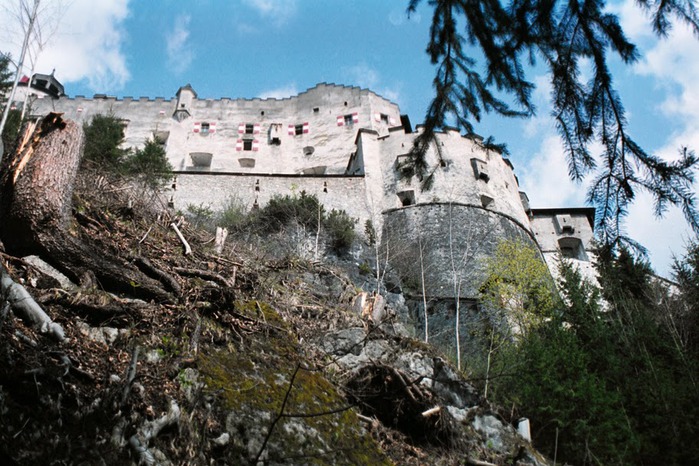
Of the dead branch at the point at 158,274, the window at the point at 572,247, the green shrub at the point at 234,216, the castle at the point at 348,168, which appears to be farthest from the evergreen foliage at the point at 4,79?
the window at the point at 572,247

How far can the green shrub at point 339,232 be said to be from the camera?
68.6 feet

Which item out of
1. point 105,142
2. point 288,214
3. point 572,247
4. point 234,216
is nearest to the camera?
point 105,142

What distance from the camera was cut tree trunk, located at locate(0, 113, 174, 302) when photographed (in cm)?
495

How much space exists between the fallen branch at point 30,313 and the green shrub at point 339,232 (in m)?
16.9

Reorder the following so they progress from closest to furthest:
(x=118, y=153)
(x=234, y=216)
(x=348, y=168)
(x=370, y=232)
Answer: (x=118, y=153) → (x=234, y=216) → (x=370, y=232) → (x=348, y=168)

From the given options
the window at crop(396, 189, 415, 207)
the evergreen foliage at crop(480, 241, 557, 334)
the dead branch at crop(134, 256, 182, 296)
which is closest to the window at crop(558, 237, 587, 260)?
the evergreen foliage at crop(480, 241, 557, 334)

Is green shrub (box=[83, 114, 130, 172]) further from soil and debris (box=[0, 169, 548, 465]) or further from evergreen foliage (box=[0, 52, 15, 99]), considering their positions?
soil and debris (box=[0, 169, 548, 465])

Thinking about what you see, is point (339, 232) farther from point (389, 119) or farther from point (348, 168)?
point (389, 119)

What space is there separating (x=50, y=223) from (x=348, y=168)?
25354mm

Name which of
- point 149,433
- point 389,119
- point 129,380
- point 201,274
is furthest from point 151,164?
point 389,119

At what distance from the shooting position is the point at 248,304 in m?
5.87

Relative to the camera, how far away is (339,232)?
21.0 meters

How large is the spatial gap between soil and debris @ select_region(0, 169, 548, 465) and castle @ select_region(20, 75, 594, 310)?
1270 centimetres

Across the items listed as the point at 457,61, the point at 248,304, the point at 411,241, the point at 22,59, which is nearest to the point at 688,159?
the point at 457,61
